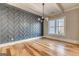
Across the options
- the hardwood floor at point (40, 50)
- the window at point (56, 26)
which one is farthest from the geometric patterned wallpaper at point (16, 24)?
the window at point (56, 26)

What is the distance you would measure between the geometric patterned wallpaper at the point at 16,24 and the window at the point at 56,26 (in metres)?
0.84

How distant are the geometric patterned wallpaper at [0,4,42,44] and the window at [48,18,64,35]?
2.74 ft

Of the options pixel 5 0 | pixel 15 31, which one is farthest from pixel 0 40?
pixel 5 0

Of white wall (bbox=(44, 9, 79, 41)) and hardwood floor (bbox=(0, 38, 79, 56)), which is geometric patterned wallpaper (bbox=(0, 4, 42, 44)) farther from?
white wall (bbox=(44, 9, 79, 41))

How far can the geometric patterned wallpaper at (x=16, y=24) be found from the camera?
3963 mm

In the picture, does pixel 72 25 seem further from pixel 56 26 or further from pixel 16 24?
pixel 16 24

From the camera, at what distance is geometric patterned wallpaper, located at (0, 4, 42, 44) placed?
3963mm

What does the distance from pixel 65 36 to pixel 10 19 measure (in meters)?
3.14

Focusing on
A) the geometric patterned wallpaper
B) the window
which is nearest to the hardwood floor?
the geometric patterned wallpaper

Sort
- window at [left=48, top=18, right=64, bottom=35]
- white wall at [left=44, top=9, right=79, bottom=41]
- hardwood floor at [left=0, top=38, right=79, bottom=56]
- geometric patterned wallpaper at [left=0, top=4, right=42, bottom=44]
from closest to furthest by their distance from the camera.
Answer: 1. hardwood floor at [left=0, top=38, right=79, bottom=56]
2. geometric patterned wallpaper at [left=0, top=4, right=42, bottom=44]
3. white wall at [left=44, top=9, right=79, bottom=41]
4. window at [left=48, top=18, right=64, bottom=35]

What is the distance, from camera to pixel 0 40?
3.83 meters

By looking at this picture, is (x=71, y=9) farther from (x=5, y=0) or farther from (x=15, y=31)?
(x=5, y=0)

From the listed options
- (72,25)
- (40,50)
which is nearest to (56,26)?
(72,25)

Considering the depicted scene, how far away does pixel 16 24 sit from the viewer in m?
4.68
